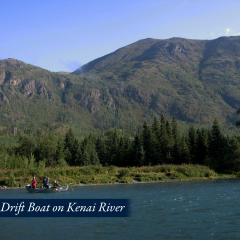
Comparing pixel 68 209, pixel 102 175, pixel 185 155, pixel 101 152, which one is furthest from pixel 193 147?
pixel 68 209

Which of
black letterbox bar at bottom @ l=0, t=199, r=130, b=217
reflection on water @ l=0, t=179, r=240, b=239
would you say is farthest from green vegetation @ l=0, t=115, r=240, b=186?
reflection on water @ l=0, t=179, r=240, b=239

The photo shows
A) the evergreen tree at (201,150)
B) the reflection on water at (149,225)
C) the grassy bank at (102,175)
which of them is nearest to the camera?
the reflection on water at (149,225)

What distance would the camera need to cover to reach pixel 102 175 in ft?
194

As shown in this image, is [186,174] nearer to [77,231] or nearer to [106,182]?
[106,182]

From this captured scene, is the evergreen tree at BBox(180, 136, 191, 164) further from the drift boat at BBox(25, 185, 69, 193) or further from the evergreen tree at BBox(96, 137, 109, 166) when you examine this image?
the drift boat at BBox(25, 185, 69, 193)

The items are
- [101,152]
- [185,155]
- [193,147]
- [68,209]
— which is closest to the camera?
[68,209]

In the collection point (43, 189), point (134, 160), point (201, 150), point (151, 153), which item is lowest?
point (134, 160)

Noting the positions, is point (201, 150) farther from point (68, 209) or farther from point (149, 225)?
point (149, 225)

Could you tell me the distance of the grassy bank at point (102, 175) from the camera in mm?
54031

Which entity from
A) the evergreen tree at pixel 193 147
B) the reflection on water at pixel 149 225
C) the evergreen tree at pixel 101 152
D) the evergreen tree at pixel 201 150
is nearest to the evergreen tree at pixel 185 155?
the evergreen tree at pixel 193 147

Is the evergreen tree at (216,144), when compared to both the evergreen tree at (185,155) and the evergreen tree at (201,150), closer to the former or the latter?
the evergreen tree at (201,150)

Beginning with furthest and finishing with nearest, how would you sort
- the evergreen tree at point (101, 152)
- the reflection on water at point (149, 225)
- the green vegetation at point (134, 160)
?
the evergreen tree at point (101, 152) < the green vegetation at point (134, 160) < the reflection on water at point (149, 225)

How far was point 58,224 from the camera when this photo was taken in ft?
71.8

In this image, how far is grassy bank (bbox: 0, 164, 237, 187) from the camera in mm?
54031
